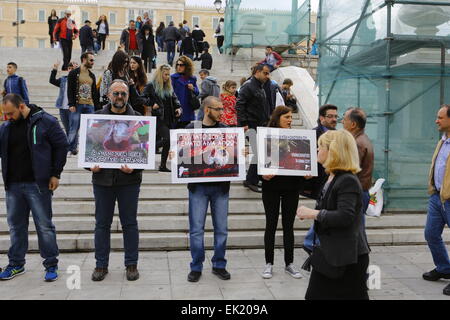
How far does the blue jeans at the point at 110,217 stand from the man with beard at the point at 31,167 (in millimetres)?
477

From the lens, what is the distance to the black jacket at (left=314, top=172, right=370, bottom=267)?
3584mm

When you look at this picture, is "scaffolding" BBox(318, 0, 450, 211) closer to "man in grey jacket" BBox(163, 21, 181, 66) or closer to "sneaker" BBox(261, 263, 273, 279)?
"sneaker" BBox(261, 263, 273, 279)

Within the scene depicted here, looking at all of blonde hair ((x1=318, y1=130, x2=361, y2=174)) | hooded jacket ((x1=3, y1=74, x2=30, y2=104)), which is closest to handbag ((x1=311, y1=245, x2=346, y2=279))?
blonde hair ((x1=318, y1=130, x2=361, y2=174))

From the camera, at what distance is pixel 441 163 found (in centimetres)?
560

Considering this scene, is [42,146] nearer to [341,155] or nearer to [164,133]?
[164,133]

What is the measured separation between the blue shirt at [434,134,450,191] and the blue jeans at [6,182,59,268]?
4.25 m

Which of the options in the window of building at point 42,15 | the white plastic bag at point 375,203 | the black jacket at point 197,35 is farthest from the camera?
the window of building at point 42,15

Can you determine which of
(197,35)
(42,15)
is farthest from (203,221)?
(42,15)

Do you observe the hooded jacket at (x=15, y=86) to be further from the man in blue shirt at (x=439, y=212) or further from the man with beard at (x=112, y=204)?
the man in blue shirt at (x=439, y=212)

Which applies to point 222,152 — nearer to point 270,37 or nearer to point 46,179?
point 46,179

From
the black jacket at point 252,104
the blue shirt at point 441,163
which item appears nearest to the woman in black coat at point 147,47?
the black jacket at point 252,104

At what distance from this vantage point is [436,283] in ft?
18.3

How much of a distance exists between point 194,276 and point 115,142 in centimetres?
168

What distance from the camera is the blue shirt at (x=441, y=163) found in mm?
5551
